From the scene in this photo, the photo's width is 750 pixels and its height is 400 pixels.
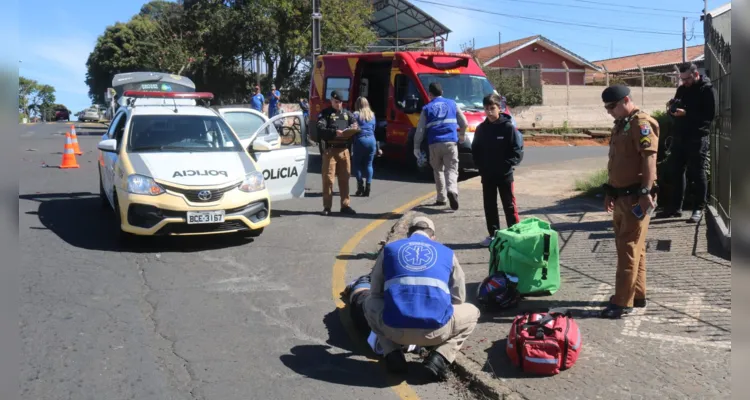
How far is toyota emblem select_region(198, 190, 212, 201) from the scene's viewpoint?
8.41m

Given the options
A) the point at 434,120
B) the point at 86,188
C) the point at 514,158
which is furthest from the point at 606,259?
the point at 86,188

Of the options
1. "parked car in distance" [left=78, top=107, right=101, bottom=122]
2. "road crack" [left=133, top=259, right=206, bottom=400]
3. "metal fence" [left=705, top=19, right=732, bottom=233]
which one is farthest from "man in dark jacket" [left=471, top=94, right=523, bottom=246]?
"parked car in distance" [left=78, top=107, right=101, bottom=122]

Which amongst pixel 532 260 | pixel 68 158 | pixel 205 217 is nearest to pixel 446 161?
pixel 205 217

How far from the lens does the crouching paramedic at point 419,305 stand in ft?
15.8

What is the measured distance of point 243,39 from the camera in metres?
37.3

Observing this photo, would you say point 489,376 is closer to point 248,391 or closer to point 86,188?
point 248,391

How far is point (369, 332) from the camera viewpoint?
5.85 metres

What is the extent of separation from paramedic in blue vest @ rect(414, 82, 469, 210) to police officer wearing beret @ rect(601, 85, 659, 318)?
183 inches

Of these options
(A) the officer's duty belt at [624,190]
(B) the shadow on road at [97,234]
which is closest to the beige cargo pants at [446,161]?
(B) the shadow on road at [97,234]

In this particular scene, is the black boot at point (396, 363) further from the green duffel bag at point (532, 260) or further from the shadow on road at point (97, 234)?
the shadow on road at point (97, 234)

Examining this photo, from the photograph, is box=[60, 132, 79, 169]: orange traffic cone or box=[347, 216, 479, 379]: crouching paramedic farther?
box=[60, 132, 79, 169]: orange traffic cone

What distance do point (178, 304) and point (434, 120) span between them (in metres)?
5.21

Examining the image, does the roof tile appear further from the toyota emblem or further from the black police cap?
the black police cap

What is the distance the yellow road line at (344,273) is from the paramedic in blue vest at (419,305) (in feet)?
0.70
